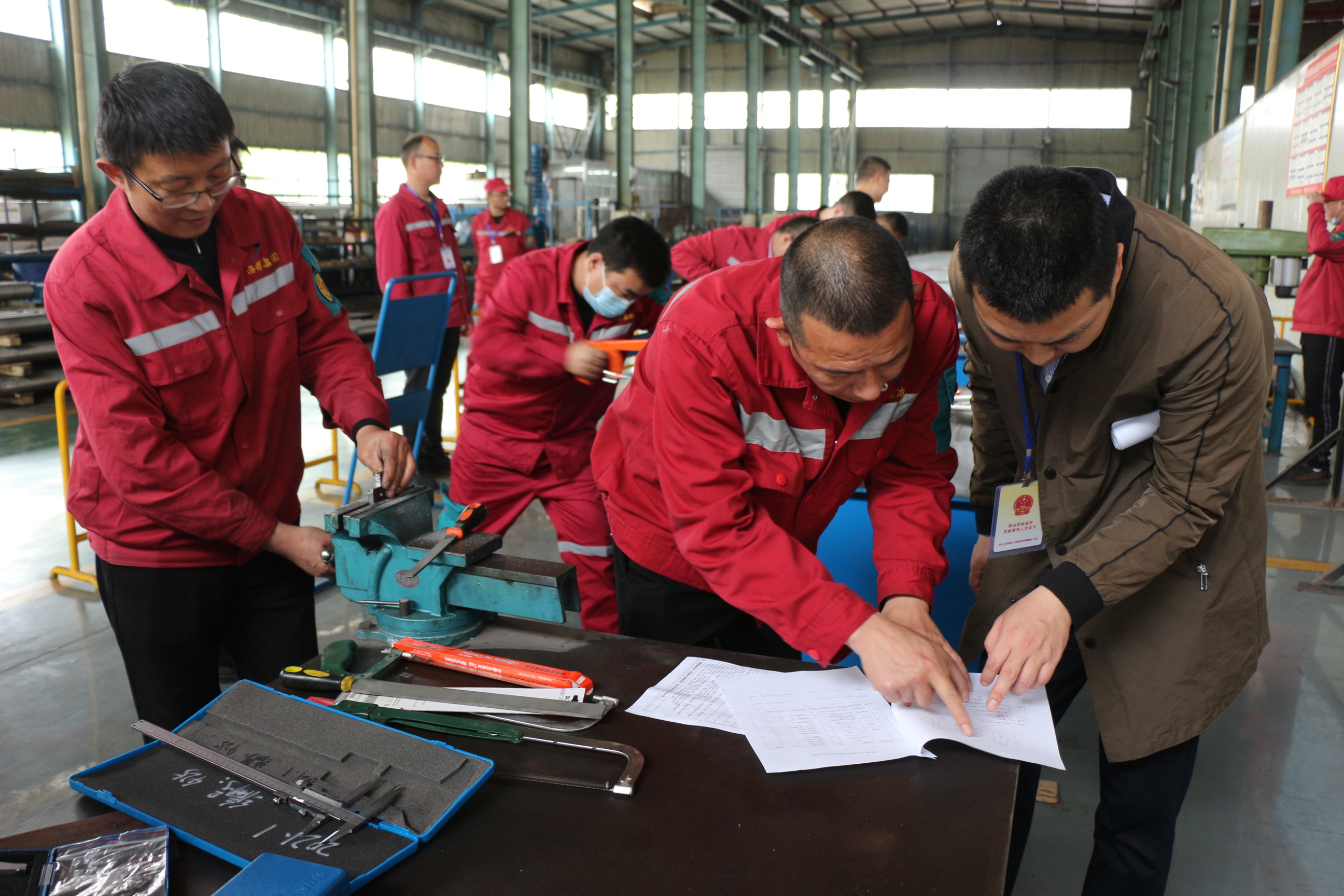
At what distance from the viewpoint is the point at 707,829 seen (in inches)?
38.9

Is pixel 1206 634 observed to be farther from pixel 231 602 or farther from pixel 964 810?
pixel 231 602

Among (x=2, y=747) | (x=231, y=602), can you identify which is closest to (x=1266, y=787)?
(x=231, y=602)

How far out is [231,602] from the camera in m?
1.65

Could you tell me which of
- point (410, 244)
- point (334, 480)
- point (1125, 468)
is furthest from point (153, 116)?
point (410, 244)

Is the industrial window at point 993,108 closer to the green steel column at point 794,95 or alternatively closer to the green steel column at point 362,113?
the green steel column at point 794,95

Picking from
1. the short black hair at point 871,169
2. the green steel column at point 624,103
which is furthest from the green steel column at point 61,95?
the short black hair at point 871,169

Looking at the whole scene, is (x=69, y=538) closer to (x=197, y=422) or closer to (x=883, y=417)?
(x=197, y=422)

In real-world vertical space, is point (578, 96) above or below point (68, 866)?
above

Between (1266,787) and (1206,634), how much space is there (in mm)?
1143

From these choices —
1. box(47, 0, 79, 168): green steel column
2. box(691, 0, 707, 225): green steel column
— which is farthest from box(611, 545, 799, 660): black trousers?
box(691, 0, 707, 225): green steel column

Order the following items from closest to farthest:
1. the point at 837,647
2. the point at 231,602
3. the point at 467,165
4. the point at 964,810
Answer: the point at 964,810, the point at 837,647, the point at 231,602, the point at 467,165

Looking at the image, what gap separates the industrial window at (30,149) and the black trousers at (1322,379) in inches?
514

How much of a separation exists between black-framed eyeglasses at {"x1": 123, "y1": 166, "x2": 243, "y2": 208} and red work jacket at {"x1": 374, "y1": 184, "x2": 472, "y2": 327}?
121 inches

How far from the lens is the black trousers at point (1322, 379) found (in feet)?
15.1
